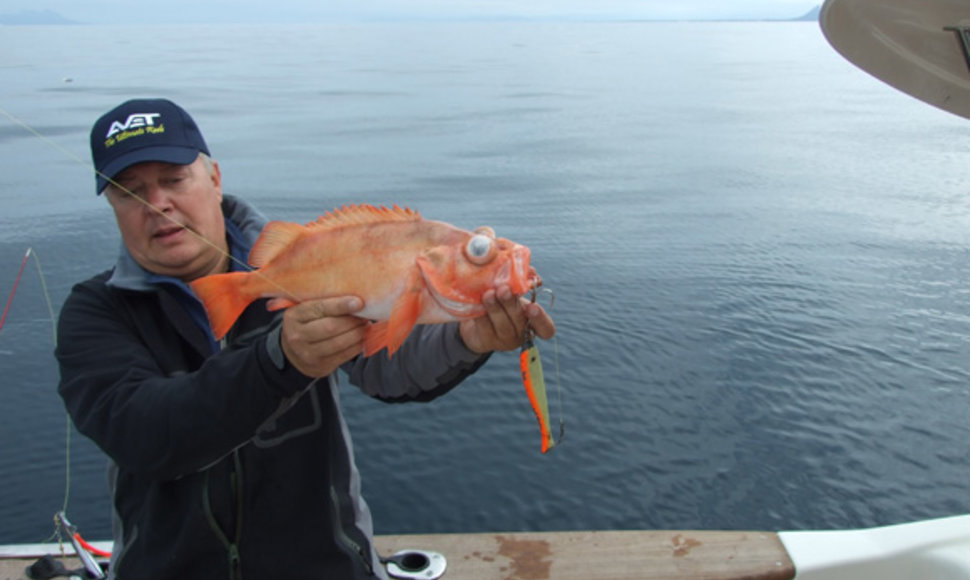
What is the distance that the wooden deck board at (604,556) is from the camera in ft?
12.0

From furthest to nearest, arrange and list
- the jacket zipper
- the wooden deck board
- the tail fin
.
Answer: the wooden deck board
the jacket zipper
the tail fin

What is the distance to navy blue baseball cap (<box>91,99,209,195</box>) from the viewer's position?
2715 mm

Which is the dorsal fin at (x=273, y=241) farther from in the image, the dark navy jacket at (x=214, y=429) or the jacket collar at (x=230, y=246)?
the jacket collar at (x=230, y=246)

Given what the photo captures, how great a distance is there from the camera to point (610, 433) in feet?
24.7

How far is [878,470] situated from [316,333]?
260 inches

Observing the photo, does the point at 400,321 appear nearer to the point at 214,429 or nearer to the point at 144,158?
the point at 214,429

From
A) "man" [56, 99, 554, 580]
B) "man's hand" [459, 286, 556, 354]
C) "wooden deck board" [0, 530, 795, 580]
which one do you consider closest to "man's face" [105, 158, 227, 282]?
"man" [56, 99, 554, 580]

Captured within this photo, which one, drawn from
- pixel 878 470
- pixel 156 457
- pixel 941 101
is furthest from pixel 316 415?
pixel 878 470

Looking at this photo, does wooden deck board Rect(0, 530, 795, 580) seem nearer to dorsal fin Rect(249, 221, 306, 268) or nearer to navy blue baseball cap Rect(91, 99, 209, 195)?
dorsal fin Rect(249, 221, 306, 268)

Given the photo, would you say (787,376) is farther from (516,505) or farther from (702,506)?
(516,505)

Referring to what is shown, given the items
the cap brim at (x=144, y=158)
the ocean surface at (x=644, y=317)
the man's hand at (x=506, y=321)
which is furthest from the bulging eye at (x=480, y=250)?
the ocean surface at (x=644, y=317)

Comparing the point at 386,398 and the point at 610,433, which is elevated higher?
the point at 386,398

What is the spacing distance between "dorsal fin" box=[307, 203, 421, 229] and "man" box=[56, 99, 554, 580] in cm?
36

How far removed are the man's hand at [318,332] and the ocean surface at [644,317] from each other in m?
2.02
